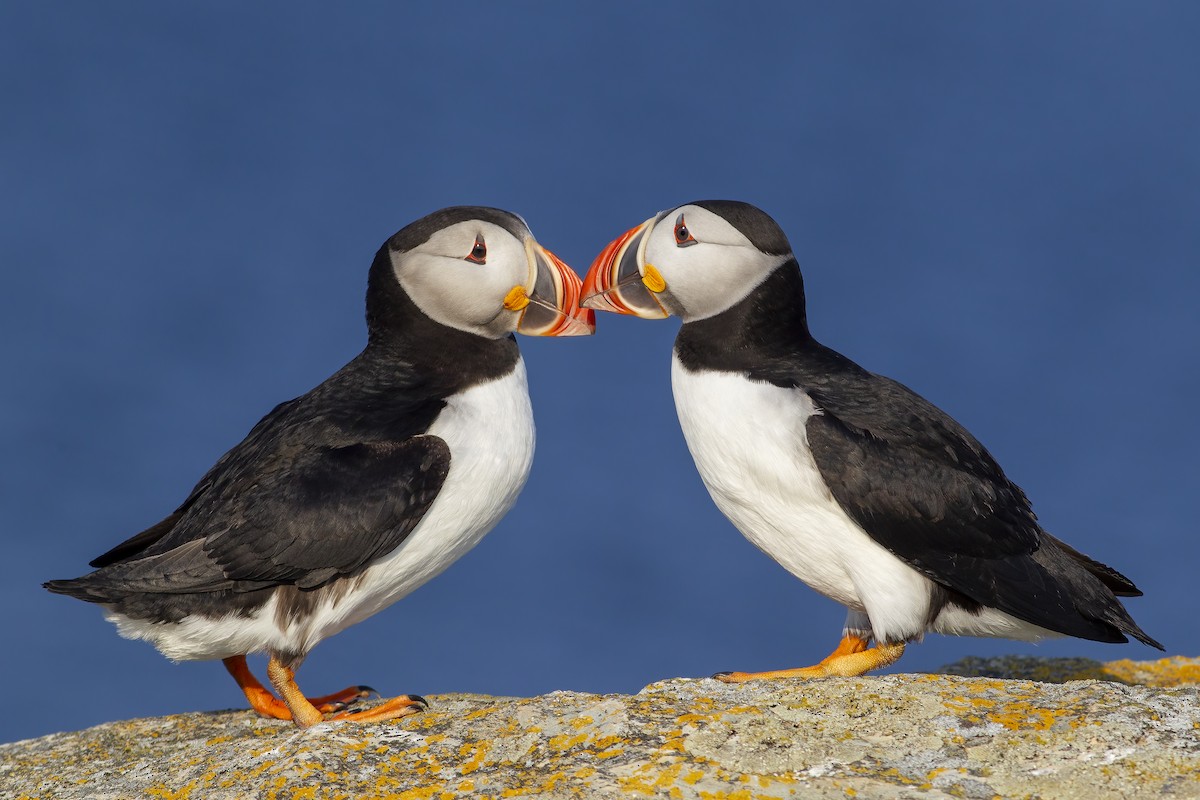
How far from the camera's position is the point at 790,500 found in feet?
20.6

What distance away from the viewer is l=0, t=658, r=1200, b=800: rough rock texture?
433 cm

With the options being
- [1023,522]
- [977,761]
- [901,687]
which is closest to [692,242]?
[1023,522]

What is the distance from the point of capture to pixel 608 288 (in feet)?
22.7

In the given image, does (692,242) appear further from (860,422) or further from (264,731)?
(264,731)

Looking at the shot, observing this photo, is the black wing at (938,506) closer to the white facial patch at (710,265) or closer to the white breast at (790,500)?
the white breast at (790,500)

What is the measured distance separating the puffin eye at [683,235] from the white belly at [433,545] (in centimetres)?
120

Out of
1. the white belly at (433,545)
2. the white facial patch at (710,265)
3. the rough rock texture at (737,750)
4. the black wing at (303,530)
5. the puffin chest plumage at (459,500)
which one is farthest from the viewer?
the white facial patch at (710,265)

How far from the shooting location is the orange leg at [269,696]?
252 inches

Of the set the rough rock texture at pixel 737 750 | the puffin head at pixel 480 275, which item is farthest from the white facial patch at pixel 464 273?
the rough rock texture at pixel 737 750

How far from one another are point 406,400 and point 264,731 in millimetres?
1678

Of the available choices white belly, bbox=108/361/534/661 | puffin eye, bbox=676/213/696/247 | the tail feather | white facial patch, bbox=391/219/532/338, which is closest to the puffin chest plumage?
white belly, bbox=108/361/534/661

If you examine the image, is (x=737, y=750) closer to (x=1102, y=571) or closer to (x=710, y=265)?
(x=710, y=265)

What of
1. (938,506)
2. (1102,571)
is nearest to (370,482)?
(938,506)

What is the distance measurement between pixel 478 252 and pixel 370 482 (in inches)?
55.5
